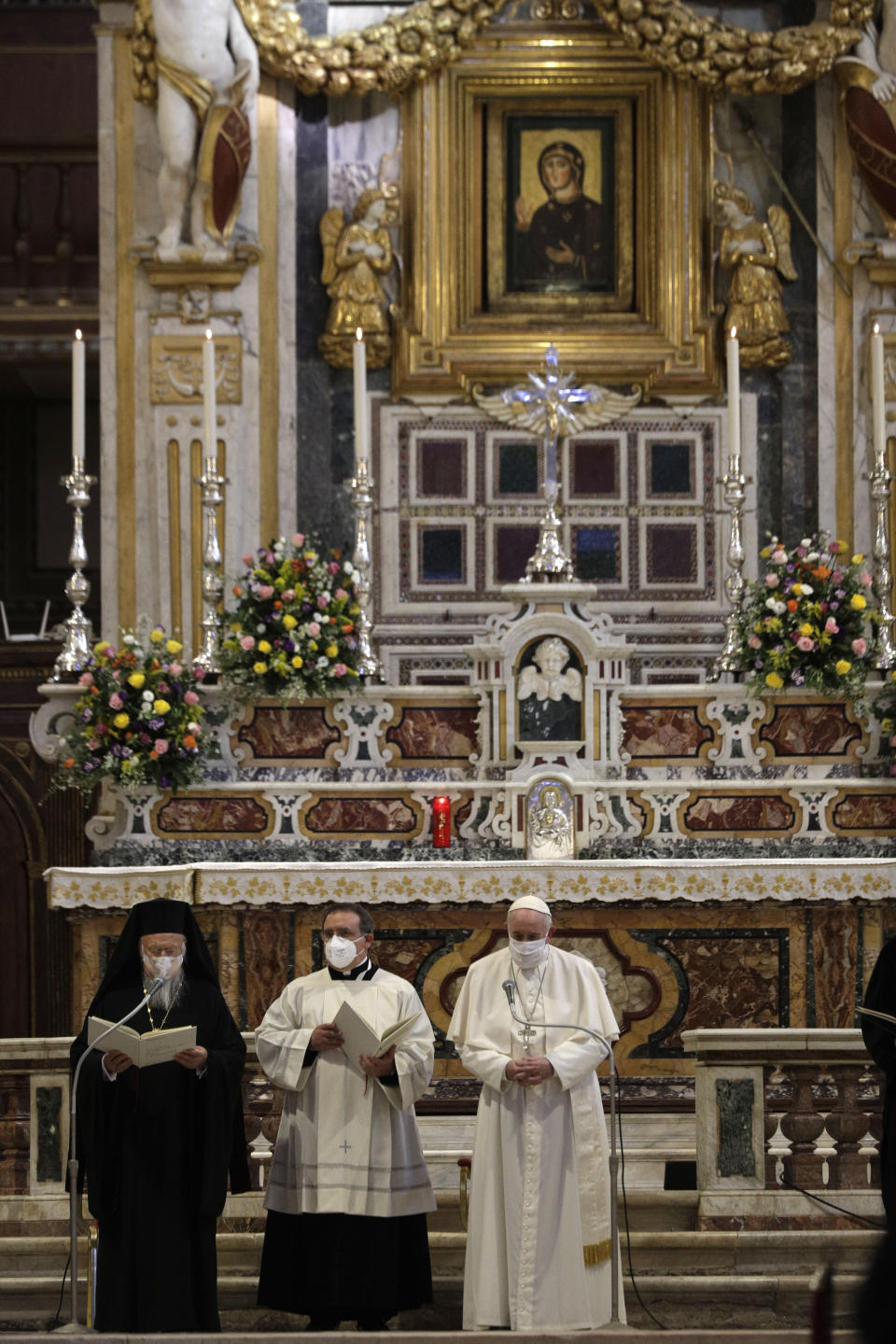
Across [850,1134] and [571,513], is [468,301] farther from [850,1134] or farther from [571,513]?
[850,1134]

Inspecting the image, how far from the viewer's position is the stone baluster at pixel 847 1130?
7.19m

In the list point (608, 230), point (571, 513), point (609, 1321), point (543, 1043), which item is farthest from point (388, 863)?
point (608, 230)

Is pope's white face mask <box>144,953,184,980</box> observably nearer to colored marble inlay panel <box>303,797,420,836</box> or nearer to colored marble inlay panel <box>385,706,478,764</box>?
colored marble inlay panel <box>303,797,420,836</box>

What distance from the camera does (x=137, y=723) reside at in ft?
28.3

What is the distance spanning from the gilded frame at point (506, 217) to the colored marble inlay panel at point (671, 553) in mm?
762

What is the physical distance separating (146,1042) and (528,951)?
134 cm

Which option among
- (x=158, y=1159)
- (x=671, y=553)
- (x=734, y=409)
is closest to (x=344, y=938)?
(x=158, y=1159)

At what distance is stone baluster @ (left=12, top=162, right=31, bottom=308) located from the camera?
1355cm

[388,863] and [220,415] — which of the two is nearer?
[388,863]

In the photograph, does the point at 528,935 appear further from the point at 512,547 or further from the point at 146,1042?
the point at 512,547

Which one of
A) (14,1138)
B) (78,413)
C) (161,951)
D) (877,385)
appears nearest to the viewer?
(161,951)

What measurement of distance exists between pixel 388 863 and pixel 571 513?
3343mm

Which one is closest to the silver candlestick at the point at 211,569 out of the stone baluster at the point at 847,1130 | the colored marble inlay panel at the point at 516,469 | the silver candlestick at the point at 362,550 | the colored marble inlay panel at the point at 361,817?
the silver candlestick at the point at 362,550

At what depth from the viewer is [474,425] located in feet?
36.6
